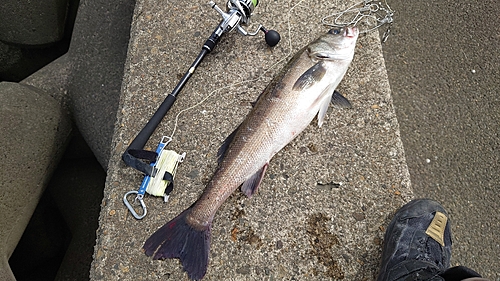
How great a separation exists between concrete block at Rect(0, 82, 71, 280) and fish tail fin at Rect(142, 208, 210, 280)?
1.48 m

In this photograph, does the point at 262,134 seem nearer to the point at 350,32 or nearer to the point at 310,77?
the point at 310,77

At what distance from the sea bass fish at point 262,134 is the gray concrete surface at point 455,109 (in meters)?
1.20

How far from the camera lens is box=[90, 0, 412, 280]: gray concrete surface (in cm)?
229

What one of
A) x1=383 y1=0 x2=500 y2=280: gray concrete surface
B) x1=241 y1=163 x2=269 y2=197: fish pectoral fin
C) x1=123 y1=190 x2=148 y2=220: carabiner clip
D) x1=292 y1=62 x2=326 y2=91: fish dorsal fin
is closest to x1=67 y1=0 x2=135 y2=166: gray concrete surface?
x1=123 y1=190 x2=148 y2=220: carabiner clip

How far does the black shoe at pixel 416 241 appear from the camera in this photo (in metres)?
2.17

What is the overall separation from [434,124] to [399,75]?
0.60 m

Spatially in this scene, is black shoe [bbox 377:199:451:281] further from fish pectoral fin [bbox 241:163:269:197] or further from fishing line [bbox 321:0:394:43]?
fishing line [bbox 321:0:394:43]

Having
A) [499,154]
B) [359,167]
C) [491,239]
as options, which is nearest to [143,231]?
[359,167]

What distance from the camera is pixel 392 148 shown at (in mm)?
2611

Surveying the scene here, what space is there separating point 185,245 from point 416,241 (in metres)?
1.41

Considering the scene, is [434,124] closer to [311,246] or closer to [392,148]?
[392,148]

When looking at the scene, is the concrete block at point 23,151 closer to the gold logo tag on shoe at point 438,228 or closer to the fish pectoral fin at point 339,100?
the fish pectoral fin at point 339,100

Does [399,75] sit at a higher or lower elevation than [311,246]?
lower

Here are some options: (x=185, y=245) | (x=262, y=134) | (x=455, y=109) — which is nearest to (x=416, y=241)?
(x=262, y=134)
